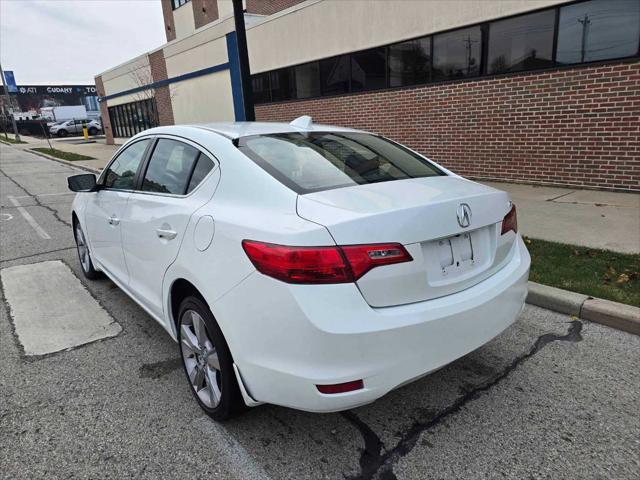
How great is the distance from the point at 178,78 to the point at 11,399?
1870 centimetres

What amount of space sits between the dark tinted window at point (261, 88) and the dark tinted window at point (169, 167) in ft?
39.7

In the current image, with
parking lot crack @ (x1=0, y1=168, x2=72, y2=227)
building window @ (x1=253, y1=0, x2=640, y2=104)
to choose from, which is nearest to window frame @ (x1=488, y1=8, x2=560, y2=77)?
building window @ (x1=253, y1=0, x2=640, y2=104)

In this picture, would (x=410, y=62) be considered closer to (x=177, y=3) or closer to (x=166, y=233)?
(x=166, y=233)

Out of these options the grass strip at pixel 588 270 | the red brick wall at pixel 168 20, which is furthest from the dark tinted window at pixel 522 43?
the red brick wall at pixel 168 20

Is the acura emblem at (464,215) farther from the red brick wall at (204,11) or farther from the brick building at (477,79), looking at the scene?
the red brick wall at (204,11)

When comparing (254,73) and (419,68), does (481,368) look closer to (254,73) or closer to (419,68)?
(419,68)

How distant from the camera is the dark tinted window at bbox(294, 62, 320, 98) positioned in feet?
40.9

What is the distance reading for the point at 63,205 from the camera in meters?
9.41

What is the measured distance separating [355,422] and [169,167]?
1988 millimetres

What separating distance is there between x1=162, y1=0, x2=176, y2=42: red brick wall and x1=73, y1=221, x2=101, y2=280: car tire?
28.4 meters

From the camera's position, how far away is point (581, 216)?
6.13 metres

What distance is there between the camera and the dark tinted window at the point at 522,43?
7691 millimetres

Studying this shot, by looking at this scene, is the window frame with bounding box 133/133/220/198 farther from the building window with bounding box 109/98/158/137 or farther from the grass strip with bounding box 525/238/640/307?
the building window with bounding box 109/98/158/137

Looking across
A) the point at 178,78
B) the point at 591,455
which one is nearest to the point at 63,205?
the point at 591,455
